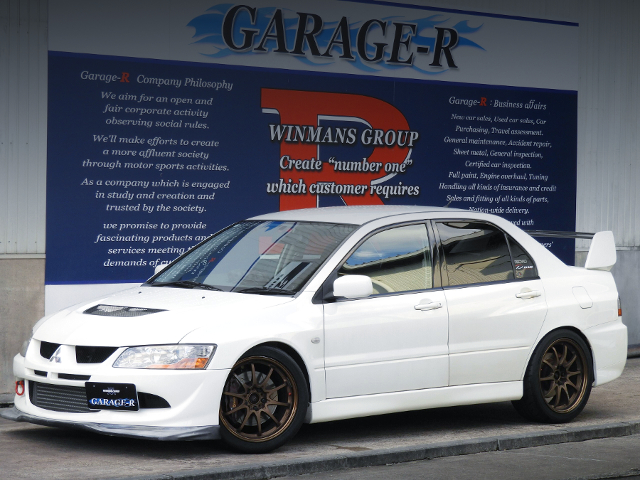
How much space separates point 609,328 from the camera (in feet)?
29.5

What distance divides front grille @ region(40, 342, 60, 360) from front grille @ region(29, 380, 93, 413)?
0.19 meters

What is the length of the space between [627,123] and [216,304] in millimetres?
9127

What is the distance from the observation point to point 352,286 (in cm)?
Result: 736

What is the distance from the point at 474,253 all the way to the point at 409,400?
1.34 meters

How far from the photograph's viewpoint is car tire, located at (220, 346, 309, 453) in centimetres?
703

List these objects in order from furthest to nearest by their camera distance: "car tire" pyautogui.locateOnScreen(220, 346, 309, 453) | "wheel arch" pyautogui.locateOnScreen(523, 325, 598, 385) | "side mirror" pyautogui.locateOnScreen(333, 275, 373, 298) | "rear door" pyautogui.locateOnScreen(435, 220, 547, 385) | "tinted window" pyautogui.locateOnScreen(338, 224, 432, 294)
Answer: "wheel arch" pyautogui.locateOnScreen(523, 325, 598, 385), "rear door" pyautogui.locateOnScreen(435, 220, 547, 385), "tinted window" pyautogui.locateOnScreen(338, 224, 432, 294), "side mirror" pyautogui.locateOnScreen(333, 275, 373, 298), "car tire" pyautogui.locateOnScreen(220, 346, 309, 453)

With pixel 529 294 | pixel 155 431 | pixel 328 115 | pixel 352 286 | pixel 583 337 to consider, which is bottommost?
pixel 155 431

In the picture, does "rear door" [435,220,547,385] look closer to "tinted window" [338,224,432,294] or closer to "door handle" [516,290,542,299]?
"door handle" [516,290,542,299]

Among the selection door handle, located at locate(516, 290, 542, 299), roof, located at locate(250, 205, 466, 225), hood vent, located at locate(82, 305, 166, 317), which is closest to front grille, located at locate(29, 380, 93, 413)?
hood vent, located at locate(82, 305, 166, 317)

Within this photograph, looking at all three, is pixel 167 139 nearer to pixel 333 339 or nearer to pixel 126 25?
pixel 126 25

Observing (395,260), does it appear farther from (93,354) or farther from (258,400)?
(93,354)

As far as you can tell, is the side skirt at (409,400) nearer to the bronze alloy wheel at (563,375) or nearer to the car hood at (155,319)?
the bronze alloy wheel at (563,375)

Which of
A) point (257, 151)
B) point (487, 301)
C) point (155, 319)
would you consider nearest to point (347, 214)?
point (487, 301)

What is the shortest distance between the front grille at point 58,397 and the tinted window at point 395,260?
6.51ft
